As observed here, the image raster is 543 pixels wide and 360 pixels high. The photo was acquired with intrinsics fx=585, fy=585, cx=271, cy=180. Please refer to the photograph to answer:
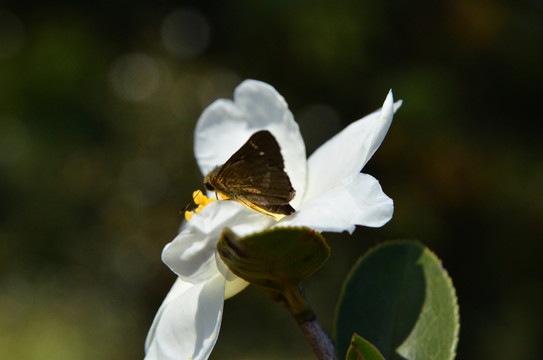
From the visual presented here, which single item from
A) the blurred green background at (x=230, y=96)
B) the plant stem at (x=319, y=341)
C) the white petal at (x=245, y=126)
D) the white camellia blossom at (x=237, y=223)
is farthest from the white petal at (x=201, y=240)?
the blurred green background at (x=230, y=96)

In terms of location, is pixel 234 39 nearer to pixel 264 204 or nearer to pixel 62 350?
pixel 62 350

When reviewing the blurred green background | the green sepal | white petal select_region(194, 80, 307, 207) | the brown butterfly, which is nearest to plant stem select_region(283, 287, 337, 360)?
the green sepal

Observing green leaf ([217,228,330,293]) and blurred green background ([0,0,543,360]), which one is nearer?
green leaf ([217,228,330,293])

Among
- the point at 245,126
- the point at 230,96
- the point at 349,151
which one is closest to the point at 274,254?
the point at 349,151

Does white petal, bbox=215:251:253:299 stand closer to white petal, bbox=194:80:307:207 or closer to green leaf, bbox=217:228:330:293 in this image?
green leaf, bbox=217:228:330:293

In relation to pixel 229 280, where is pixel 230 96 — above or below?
below

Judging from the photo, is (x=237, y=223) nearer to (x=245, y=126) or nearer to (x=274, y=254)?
(x=274, y=254)

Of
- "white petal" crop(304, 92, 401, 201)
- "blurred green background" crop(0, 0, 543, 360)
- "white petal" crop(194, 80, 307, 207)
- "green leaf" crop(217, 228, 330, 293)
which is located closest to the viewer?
"green leaf" crop(217, 228, 330, 293)
